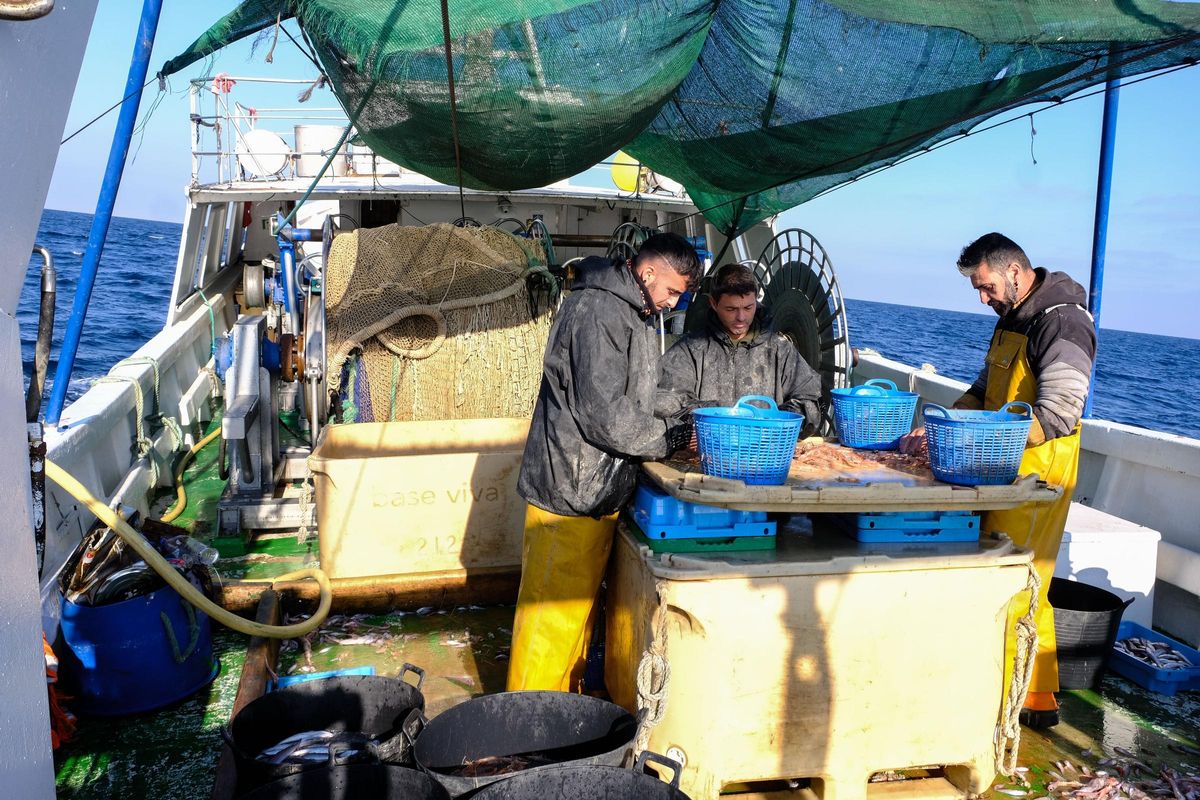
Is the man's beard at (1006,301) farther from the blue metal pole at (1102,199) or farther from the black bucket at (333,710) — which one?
the black bucket at (333,710)

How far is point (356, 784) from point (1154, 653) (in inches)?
165

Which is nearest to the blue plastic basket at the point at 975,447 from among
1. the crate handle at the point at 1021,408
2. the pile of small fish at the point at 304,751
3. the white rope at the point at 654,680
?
the crate handle at the point at 1021,408

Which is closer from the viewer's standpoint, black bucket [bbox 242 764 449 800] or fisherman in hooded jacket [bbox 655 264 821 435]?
black bucket [bbox 242 764 449 800]

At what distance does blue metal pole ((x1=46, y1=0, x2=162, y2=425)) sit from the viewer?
145 inches

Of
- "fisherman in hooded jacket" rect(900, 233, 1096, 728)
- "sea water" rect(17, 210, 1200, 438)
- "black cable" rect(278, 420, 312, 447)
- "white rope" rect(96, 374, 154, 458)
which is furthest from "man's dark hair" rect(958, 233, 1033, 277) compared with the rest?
"sea water" rect(17, 210, 1200, 438)

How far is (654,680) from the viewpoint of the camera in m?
3.13

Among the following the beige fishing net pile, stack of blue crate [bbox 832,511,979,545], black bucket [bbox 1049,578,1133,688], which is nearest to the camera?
stack of blue crate [bbox 832,511,979,545]

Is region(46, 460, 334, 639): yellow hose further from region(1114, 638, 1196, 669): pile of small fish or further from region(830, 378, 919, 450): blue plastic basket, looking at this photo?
region(1114, 638, 1196, 669): pile of small fish

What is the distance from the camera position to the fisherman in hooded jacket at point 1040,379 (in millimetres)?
3855

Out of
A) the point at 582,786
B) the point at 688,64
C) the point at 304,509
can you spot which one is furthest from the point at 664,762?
the point at 304,509

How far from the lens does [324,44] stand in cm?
376

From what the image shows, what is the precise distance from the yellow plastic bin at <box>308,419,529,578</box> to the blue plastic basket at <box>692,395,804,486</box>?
234 centimetres

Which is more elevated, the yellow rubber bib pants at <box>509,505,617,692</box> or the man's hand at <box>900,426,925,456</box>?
the man's hand at <box>900,426,925,456</box>

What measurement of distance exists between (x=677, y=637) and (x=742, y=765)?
21.2 inches
